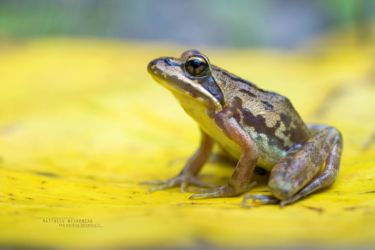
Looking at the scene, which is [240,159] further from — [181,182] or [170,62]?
[170,62]

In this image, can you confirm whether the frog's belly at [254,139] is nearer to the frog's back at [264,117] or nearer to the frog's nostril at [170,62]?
the frog's back at [264,117]

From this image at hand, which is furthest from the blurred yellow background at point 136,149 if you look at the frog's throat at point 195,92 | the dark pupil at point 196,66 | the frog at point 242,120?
the dark pupil at point 196,66

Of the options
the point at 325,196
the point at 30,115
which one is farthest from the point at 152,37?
the point at 325,196

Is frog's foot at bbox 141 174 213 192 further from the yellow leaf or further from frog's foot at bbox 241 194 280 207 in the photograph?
frog's foot at bbox 241 194 280 207

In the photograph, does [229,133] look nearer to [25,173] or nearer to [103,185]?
[103,185]

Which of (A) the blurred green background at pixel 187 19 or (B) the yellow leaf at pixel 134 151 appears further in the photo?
(A) the blurred green background at pixel 187 19
